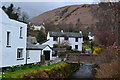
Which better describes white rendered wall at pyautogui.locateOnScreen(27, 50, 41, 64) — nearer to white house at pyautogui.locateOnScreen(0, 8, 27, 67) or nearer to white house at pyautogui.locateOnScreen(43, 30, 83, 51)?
white house at pyautogui.locateOnScreen(0, 8, 27, 67)

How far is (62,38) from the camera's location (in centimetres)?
5394

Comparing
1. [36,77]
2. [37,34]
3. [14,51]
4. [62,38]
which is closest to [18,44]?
[14,51]

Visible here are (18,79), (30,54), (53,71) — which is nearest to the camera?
(18,79)

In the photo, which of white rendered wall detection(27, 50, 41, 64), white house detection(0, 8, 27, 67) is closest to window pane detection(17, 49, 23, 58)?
white house detection(0, 8, 27, 67)

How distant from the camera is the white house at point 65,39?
173 ft

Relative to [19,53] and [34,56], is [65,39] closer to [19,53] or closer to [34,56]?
[34,56]

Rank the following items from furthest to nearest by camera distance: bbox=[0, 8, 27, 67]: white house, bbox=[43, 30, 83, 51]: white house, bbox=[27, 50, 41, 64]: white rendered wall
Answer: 1. bbox=[43, 30, 83, 51]: white house
2. bbox=[27, 50, 41, 64]: white rendered wall
3. bbox=[0, 8, 27, 67]: white house

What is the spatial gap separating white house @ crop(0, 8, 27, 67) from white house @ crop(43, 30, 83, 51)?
27.1 meters

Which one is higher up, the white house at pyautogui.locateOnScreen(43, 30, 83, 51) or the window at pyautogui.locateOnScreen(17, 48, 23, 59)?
the white house at pyautogui.locateOnScreen(43, 30, 83, 51)

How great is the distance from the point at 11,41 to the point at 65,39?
33.6 m

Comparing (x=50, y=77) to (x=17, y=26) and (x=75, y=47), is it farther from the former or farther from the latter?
(x=75, y=47)

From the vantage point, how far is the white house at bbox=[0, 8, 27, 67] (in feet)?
66.6

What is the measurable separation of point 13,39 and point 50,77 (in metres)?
6.74

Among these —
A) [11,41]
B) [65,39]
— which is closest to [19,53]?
[11,41]
